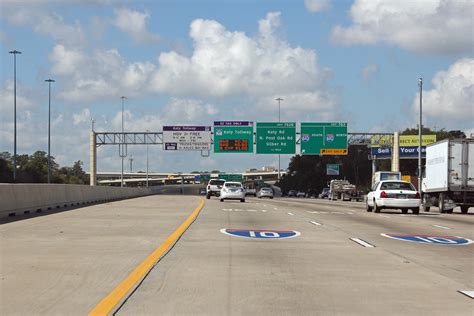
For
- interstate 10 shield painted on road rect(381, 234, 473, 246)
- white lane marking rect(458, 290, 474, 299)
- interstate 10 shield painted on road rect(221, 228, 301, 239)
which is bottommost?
interstate 10 shield painted on road rect(381, 234, 473, 246)

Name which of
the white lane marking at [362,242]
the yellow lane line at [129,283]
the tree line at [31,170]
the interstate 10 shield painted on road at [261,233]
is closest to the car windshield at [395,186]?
the interstate 10 shield painted on road at [261,233]

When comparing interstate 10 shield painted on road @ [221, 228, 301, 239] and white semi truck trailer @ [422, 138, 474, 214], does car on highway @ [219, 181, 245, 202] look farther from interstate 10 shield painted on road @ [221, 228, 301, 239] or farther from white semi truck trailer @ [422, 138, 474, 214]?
interstate 10 shield painted on road @ [221, 228, 301, 239]

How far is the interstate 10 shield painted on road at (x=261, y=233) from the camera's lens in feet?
58.5

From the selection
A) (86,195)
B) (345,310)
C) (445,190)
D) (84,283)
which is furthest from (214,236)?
(86,195)

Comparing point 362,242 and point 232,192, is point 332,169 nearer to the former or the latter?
point 232,192

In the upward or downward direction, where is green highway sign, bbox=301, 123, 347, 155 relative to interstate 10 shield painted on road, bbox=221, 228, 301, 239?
upward

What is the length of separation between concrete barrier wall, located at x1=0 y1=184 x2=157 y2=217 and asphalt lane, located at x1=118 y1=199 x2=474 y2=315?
31.6 feet

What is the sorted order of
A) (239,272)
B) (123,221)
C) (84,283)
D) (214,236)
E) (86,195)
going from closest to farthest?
(84,283) < (239,272) < (214,236) < (123,221) < (86,195)

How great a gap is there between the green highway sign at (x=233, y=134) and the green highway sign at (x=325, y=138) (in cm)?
555

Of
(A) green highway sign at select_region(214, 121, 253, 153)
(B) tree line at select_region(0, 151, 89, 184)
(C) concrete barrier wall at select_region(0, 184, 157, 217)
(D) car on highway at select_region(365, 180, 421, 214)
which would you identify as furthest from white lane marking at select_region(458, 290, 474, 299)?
(B) tree line at select_region(0, 151, 89, 184)

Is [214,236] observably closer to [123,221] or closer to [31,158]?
[123,221]

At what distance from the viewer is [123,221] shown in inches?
911

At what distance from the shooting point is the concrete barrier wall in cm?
2397

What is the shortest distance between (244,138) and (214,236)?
49.8 m
